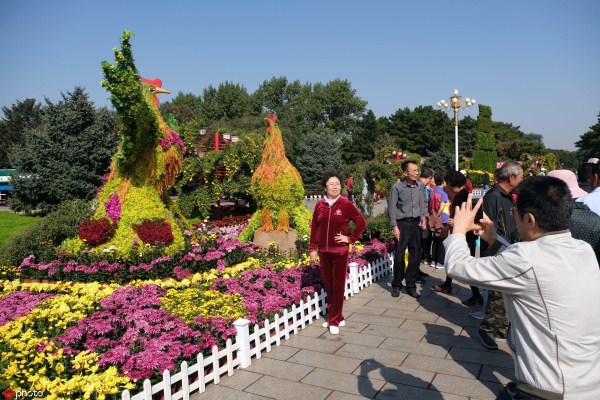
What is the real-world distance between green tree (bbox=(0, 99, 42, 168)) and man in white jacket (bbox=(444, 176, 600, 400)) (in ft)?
175

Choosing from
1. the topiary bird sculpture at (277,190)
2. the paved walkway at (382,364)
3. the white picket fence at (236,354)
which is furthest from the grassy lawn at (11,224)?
the paved walkway at (382,364)

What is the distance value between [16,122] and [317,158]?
34786 millimetres

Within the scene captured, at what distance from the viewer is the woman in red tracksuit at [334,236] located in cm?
538

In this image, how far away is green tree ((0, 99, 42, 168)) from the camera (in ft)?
152

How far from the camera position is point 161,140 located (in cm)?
910

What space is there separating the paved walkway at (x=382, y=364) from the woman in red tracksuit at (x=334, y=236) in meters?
0.48

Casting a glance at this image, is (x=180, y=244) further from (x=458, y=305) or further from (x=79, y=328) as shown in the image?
(x=458, y=305)

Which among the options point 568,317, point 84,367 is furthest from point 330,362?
point 568,317

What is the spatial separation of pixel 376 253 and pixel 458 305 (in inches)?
102

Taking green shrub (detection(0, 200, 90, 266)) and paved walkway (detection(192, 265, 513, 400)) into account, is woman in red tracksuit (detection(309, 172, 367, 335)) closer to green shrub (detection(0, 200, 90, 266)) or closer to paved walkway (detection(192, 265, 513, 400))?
paved walkway (detection(192, 265, 513, 400))

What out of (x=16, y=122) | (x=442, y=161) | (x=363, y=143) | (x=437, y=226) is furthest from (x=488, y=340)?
(x=16, y=122)

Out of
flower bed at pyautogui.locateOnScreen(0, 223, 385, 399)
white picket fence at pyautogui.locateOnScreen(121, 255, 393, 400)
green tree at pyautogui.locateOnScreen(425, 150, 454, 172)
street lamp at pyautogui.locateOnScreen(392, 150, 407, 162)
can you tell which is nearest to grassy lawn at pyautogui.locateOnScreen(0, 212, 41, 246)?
flower bed at pyautogui.locateOnScreen(0, 223, 385, 399)

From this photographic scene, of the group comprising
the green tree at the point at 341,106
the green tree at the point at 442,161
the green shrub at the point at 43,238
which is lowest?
the green shrub at the point at 43,238

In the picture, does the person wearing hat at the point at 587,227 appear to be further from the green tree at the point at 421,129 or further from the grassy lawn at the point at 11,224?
the green tree at the point at 421,129
